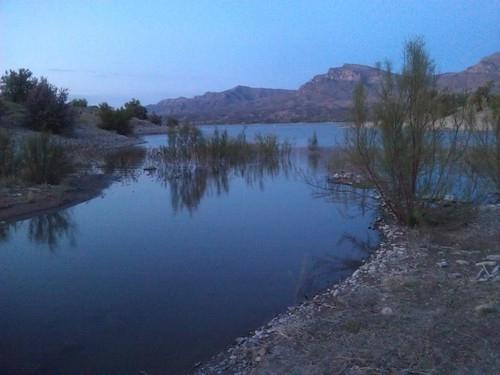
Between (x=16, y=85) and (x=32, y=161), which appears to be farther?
(x=16, y=85)

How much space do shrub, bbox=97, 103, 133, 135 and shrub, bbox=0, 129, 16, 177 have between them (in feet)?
125

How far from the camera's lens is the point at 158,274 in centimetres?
991

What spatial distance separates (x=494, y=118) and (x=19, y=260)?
11244 millimetres

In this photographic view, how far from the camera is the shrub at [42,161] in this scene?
63.5 ft

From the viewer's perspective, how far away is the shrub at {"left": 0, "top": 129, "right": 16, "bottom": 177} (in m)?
19.1

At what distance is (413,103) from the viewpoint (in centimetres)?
1217

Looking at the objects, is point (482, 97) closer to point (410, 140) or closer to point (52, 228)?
point (410, 140)

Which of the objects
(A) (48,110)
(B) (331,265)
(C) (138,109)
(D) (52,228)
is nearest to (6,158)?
(D) (52,228)

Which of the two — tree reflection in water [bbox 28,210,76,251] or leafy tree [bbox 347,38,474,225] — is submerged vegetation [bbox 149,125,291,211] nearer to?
tree reflection in water [bbox 28,210,76,251]

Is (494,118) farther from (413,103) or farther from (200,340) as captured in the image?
(200,340)

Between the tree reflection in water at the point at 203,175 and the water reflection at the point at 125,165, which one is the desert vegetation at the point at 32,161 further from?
the water reflection at the point at 125,165

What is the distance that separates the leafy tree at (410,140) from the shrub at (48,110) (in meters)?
32.4

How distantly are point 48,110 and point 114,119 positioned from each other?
1673 centimetres

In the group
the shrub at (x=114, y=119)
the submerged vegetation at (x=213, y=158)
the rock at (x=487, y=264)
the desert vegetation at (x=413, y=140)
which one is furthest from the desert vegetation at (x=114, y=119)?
the rock at (x=487, y=264)
